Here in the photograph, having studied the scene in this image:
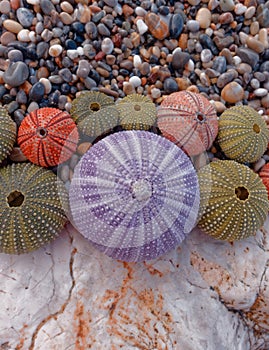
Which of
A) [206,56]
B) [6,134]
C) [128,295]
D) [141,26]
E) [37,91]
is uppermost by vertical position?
[141,26]

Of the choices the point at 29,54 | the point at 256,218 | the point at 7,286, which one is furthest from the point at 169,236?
the point at 29,54

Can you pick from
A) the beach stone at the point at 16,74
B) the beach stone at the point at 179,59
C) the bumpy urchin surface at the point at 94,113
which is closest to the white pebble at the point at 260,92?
the beach stone at the point at 179,59

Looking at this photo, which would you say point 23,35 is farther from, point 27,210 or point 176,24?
point 27,210

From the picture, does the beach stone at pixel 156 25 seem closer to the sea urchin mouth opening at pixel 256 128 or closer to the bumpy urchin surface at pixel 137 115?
the bumpy urchin surface at pixel 137 115

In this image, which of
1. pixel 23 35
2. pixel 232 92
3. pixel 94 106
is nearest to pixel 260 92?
pixel 232 92

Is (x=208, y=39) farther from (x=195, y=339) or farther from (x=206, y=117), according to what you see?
(x=195, y=339)
